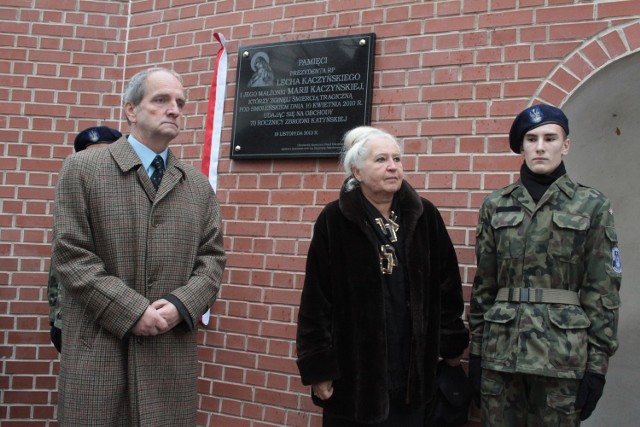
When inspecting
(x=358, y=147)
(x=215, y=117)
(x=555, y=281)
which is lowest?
(x=555, y=281)

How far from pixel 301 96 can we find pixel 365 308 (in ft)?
4.94

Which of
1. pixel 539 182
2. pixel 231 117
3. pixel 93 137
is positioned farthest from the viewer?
pixel 231 117

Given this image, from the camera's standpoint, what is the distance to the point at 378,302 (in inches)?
123

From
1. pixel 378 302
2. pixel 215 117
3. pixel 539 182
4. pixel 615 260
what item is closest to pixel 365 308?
pixel 378 302

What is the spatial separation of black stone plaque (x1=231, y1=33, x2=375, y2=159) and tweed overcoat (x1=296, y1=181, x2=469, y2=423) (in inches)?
32.7

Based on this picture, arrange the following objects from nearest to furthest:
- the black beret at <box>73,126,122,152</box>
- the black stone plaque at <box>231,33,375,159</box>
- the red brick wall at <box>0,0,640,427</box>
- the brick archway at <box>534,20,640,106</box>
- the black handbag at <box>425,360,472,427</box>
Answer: the black handbag at <box>425,360,472,427</box> < the brick archway at <box>534,20,640,106</box> < the red brick wall at <box>0,0,640,427</box> < the black stone plaque at <box>231,33,375,159</box> < the black beret at <box>73,126,122,152</box>

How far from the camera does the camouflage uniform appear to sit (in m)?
2.88

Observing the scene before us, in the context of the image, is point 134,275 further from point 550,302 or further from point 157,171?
point 550,302

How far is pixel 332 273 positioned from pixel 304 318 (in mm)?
226

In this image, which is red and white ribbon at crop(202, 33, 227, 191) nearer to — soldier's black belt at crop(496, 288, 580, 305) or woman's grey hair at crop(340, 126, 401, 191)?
woman's grey hair at crop(340, 126, 401, 191)

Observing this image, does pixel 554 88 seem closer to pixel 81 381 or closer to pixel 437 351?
pixel 437 351

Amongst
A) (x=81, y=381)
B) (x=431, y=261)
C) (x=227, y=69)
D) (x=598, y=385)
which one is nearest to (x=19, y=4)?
(x=227, y=69)

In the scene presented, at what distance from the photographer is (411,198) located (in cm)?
328

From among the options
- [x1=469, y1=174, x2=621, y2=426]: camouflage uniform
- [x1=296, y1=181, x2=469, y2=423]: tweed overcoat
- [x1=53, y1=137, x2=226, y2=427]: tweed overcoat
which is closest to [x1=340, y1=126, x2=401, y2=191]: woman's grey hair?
[x1=296, y1=181, x2=469, y2=423]: tweed overcoat
